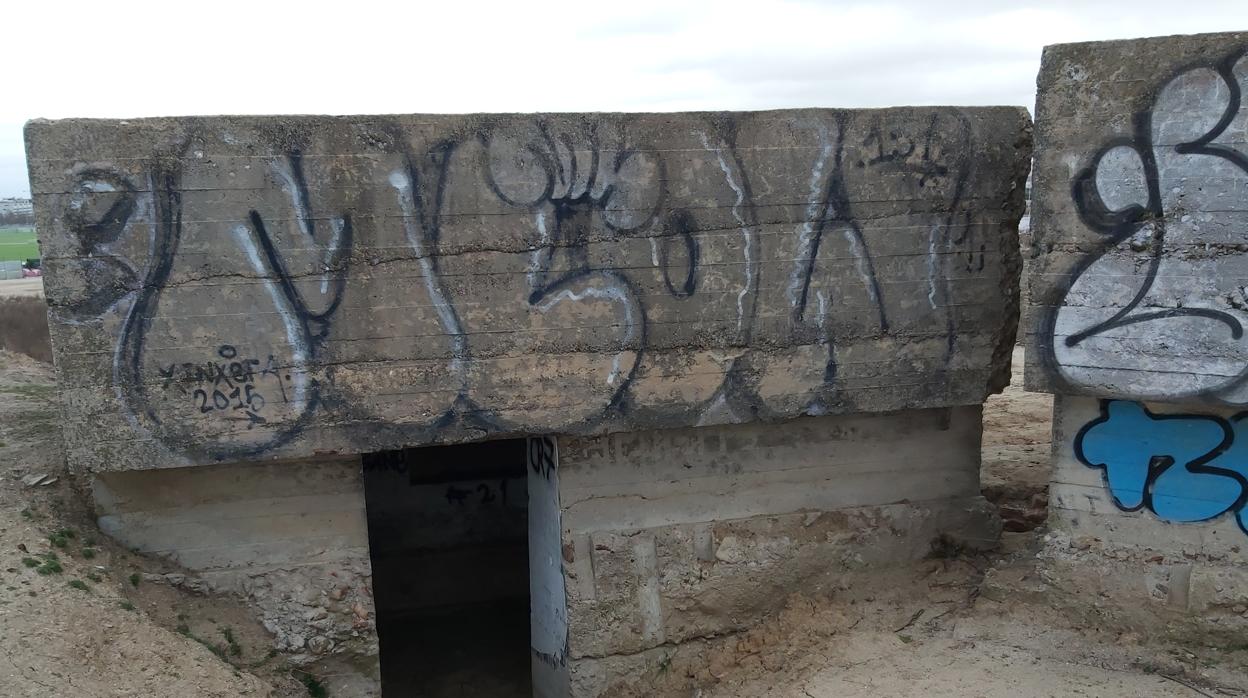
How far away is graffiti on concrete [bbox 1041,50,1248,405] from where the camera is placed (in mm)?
3471

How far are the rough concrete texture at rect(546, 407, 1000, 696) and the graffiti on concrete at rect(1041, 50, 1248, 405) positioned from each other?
1.05 m

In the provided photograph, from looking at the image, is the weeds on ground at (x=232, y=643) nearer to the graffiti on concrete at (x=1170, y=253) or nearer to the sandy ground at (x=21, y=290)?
the graffiti on concrete at (x=1170, y=253)

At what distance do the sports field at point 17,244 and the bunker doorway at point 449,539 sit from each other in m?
23.9

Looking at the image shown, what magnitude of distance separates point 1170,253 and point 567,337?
2551 mm

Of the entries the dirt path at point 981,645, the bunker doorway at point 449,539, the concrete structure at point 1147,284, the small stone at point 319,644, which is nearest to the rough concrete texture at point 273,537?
the small stone at point 319,644

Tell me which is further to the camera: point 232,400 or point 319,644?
point 319,644

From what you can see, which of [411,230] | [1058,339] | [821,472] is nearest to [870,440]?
[821,472]

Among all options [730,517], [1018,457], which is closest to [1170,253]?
[730,517]

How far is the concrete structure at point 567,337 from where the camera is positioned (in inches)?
141

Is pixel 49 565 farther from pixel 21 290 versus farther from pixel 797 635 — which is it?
pixel 21 290

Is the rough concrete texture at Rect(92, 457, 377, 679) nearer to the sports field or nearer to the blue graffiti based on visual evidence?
the blue graffiti

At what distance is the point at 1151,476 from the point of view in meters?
3.89

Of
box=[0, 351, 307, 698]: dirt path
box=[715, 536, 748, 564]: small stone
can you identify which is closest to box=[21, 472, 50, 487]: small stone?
box=[0, 351, 307, 698]: dirt path

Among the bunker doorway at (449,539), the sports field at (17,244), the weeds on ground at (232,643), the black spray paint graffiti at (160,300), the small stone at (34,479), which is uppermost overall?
the sports field at (17,244)
